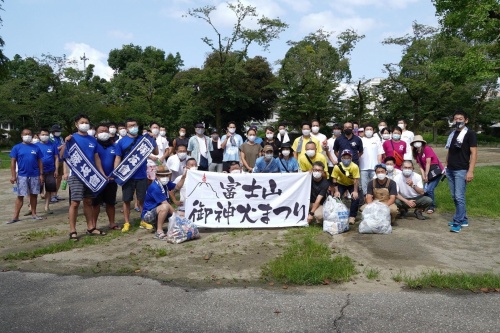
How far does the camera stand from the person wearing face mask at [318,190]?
819 centimetres

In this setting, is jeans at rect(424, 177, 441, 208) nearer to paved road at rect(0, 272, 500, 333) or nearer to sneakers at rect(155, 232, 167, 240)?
paved road at rect(0, 272, 500, 333)

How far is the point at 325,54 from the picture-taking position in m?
33.8

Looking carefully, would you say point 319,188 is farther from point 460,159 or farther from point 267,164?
point 460,159

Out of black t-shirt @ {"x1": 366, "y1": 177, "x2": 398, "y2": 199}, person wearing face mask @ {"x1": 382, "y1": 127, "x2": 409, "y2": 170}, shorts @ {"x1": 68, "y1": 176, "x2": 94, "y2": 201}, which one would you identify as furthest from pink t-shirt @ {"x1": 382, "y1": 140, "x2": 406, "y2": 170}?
shorts @ {"x1": 68, "y1": 176, "x2": 94, "y2": 201}

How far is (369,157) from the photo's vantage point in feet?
30.8

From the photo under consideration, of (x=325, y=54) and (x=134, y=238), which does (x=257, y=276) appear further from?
(x=325, y=54)

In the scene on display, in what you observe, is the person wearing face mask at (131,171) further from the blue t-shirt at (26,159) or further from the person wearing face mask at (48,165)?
the person wearing face mask at (48,165)

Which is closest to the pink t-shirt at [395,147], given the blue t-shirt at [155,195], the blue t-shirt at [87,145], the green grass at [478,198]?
the green grass at [478,198]

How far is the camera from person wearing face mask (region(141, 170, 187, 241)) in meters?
7.55

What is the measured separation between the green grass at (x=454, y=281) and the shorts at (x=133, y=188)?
16.9 ft

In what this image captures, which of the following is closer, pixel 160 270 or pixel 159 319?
pixel 159 319

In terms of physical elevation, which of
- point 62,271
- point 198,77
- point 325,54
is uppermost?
point 325,54

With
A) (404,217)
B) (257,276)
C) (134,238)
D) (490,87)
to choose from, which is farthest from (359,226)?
(490,87)

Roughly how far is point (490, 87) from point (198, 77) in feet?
88.0
